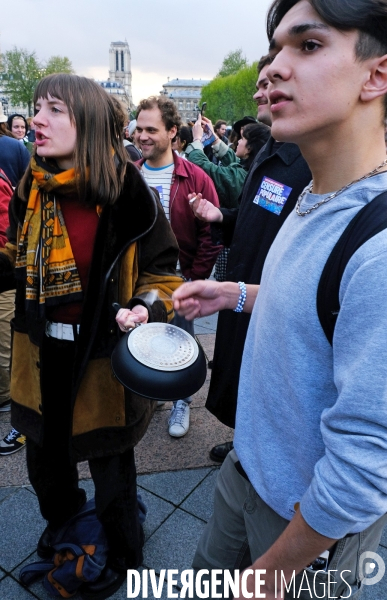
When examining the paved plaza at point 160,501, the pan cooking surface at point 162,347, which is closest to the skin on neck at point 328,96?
the pan cooking surface at point 162,347

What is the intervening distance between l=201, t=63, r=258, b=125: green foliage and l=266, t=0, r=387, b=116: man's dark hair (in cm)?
5591

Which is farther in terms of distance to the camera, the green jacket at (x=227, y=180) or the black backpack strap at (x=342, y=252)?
the green jacket at (x=227, y=180)

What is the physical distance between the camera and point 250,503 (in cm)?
125

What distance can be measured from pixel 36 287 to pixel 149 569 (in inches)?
56.2

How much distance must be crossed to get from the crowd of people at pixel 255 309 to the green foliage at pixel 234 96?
5509 centimetres

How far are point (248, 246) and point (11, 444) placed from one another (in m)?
2.06

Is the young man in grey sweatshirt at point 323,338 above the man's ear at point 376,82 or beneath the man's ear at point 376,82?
beneath

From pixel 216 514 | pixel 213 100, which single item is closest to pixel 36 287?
pixel 216 514

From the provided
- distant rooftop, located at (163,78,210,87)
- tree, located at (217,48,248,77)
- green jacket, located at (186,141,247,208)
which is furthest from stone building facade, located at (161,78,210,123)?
green jacket, located at (186,141,247,208)

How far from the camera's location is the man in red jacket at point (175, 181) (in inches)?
137

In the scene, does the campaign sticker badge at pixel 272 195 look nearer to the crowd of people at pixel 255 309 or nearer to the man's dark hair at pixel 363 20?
the crowd of people at pixel 255 309

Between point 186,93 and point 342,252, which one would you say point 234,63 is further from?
point 342,252

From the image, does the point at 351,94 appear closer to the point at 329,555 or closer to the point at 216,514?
the point at 329,555

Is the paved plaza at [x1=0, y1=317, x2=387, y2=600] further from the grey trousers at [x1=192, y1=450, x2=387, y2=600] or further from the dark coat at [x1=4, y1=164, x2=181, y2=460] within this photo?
the grey trousers at [x1=192, y1=450, x2=387, y2=600]
